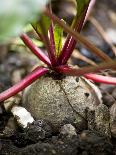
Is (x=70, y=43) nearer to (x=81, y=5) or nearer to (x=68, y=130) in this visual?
(x=81, y=5)

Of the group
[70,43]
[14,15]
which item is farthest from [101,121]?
[14,15]

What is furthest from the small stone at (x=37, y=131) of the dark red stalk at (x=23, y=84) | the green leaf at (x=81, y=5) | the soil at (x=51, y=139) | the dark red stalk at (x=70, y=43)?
the green leaf at (x=81, y=5)

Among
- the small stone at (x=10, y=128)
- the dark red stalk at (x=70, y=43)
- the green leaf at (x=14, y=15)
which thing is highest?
the dark red stalk at (x=70, y=43)

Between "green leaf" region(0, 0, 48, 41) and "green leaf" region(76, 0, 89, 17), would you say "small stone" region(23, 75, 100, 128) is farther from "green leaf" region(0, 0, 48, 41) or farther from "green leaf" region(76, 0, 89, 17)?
"green leaf" region(0, 0, 48, 41)

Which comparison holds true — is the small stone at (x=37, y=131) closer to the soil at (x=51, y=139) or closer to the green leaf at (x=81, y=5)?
the soil at (x=51, y=139)

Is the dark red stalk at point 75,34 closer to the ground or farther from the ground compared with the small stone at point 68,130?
farther from the ground

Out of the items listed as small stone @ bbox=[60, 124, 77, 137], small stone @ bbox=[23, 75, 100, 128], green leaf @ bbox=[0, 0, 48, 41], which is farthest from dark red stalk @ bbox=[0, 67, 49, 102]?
green leaf @ bbox=[0, 0, 48, 41]

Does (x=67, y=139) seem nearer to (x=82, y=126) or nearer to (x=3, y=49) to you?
(x=82, y=126)
